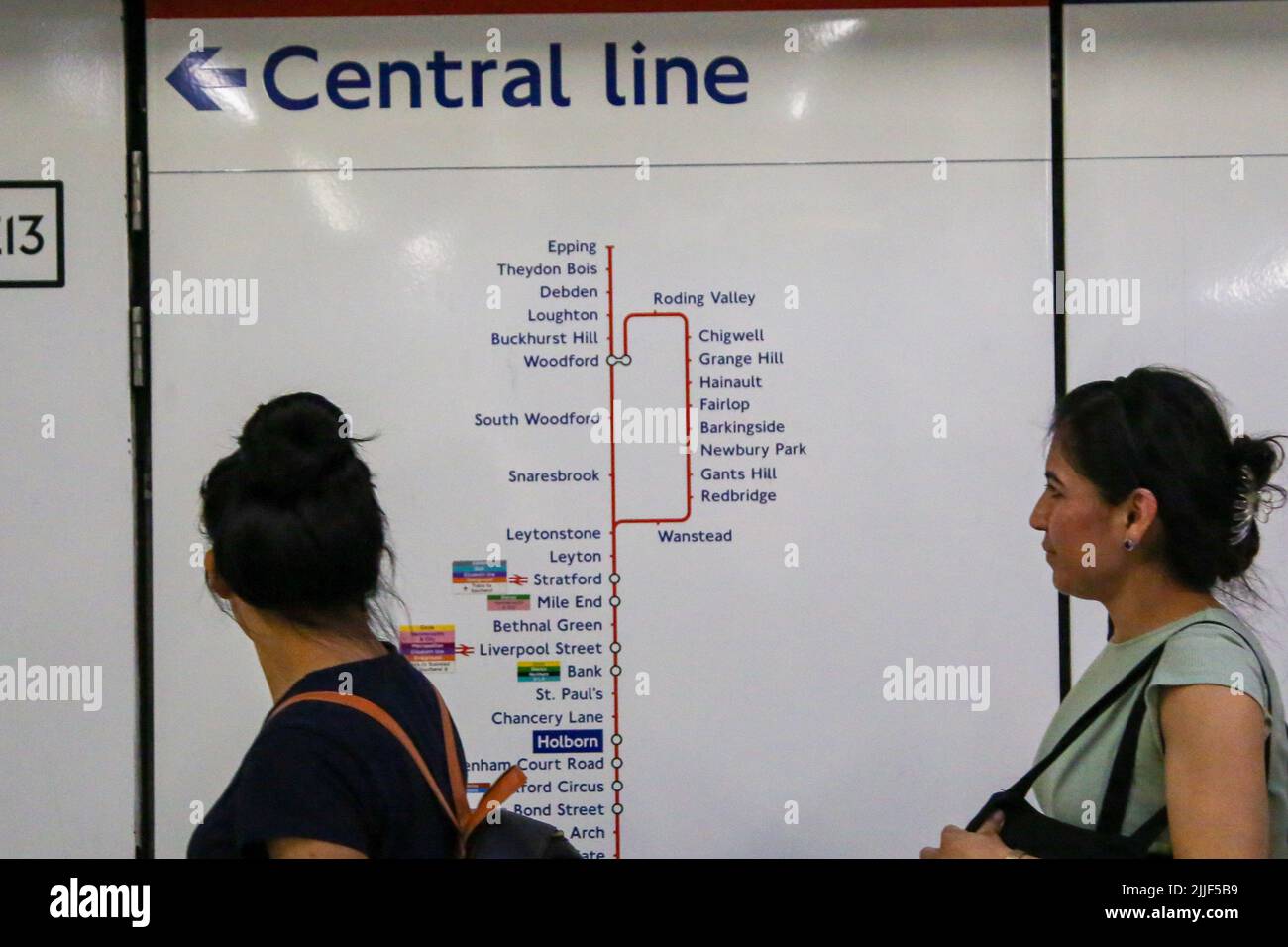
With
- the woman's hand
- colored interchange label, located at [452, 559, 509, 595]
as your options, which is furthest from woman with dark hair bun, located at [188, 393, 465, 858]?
colored interchange label, located at [452, 559, 509, 595]

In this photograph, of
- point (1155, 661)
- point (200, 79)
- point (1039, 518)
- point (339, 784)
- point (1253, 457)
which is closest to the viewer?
point (339, 784)

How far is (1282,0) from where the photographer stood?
2.25m

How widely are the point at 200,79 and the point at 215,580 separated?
128 cm

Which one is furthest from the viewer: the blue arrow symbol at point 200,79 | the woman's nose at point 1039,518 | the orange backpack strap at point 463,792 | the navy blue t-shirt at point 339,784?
the blue arrow symbol at point 200,79

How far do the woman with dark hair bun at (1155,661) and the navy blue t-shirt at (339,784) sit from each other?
2.30 ft

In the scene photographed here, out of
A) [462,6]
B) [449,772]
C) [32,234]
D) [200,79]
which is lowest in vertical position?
[449,772]

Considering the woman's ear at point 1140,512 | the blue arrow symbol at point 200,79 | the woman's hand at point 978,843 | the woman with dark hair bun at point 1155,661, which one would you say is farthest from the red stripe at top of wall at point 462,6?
the woman's hand at point 978,843

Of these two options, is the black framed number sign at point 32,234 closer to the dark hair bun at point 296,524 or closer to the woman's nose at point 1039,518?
the dark hair bun at point 296,524

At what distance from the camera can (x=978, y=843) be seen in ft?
4.81

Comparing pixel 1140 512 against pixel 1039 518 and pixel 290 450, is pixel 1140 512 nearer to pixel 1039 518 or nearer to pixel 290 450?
pixel 1039 518

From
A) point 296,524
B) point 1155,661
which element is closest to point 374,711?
point 296,524

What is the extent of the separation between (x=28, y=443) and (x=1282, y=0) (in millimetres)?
2675

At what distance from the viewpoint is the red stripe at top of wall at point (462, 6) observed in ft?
7.38
